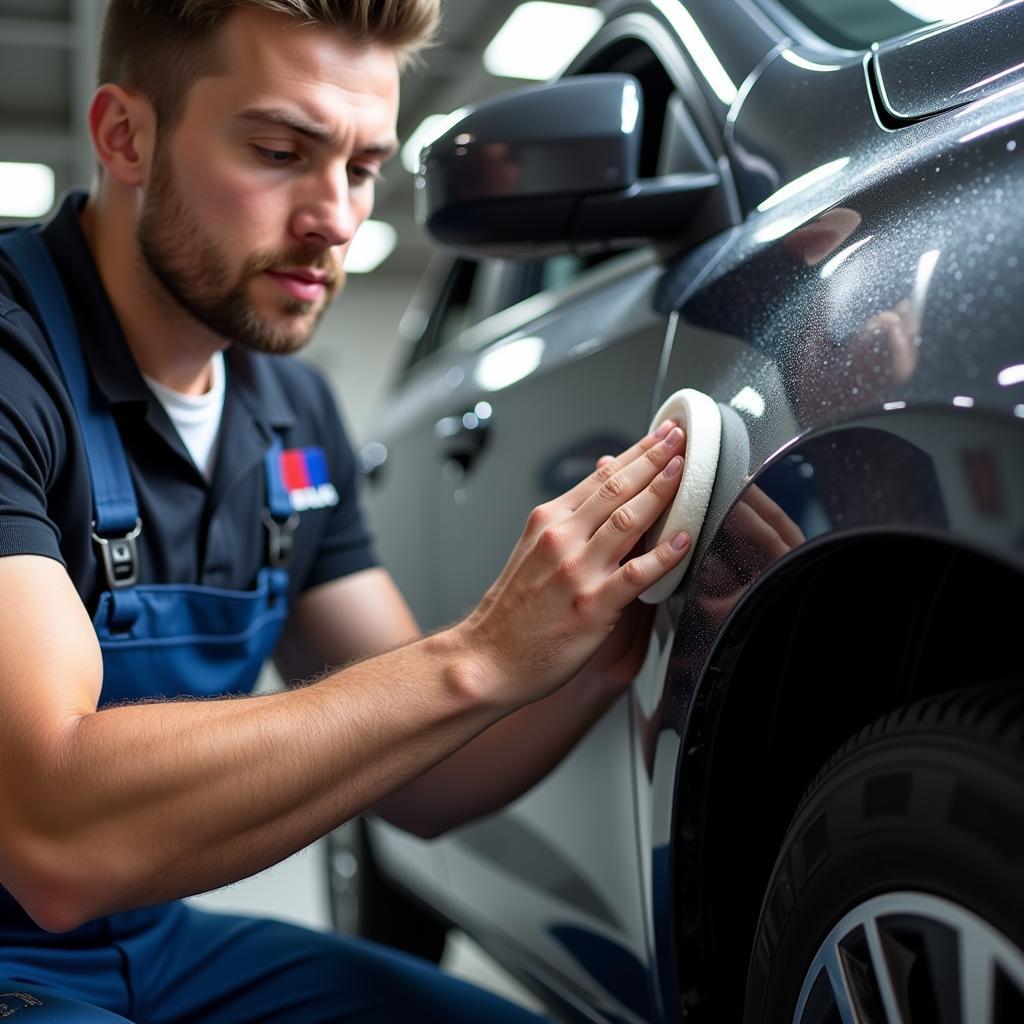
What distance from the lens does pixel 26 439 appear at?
3.32 ft

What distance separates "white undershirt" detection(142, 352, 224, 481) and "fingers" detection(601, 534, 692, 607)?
0.52 m

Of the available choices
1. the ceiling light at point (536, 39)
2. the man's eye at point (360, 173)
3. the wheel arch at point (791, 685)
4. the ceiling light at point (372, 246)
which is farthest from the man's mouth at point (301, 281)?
the ceiling light at point (372, 246)

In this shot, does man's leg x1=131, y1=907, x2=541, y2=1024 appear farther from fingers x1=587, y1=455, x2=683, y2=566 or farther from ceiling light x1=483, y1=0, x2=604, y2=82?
ceiling light x1=483, y1=0, x2=604, y2=82

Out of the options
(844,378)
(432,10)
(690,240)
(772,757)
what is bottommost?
(772,757)

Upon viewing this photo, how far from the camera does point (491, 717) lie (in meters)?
0.92

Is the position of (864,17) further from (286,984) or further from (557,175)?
(286,984)

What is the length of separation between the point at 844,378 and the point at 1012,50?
238mm

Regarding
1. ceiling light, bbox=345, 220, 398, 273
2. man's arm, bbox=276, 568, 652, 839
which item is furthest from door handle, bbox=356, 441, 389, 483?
ceiling light, bbox=345, 220, 398, 273

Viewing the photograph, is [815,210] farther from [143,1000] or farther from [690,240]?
[143,1000]

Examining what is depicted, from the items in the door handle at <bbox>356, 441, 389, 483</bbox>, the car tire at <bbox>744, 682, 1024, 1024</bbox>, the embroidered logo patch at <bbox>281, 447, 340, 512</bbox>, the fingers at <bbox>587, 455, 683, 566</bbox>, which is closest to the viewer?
the car tire at <bbox>744, 682, 1024, 1024</bbox>

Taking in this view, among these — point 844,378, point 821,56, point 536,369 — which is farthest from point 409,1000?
point 821,56

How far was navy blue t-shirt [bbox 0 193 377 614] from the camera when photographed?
101cm

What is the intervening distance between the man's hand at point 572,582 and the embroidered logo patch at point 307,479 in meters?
0.50

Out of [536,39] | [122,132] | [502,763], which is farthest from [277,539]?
[536,39]
